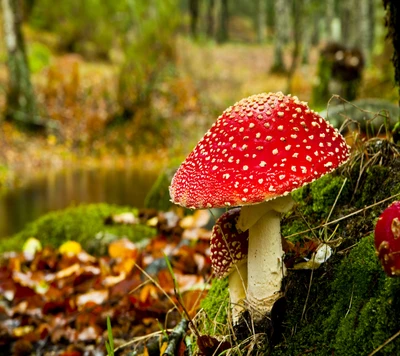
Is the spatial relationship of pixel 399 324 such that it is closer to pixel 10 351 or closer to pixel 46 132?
pixel 10 351

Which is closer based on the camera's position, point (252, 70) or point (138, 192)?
point (138, 192)

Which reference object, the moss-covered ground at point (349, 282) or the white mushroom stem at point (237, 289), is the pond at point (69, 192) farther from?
the moss-covered ground at point (349, 282)

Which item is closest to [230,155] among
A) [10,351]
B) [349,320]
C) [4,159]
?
[349,320]

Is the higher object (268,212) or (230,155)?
(230,155)

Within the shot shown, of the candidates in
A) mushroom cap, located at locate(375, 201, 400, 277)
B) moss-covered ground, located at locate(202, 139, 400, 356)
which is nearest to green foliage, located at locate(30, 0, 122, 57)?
moss-covered ground, located at locate(202, 139, 400, 356)

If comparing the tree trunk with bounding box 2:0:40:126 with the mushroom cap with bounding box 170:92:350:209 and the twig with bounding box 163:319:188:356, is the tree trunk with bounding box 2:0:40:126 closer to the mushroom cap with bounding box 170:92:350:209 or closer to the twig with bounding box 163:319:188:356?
the twig with bounding box 163:319:188:356

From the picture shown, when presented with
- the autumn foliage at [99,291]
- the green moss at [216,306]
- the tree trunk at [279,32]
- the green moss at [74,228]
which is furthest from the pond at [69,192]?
the tree trunk at [279,32]
